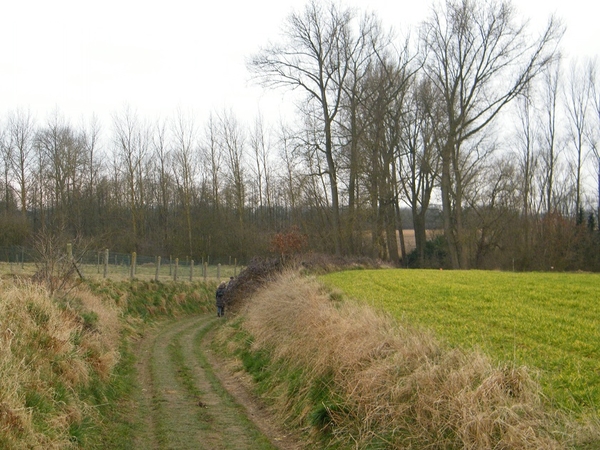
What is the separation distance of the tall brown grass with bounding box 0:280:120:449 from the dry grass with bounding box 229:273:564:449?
333 centimetres

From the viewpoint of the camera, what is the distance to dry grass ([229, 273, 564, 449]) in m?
5.44

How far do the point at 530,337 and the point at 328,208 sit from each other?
37706 mm

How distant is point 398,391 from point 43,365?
5.31 meters

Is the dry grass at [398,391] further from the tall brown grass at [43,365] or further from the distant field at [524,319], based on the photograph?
the tall brown grass at [43,365]

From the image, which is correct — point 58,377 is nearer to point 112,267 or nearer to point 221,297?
point 221,297

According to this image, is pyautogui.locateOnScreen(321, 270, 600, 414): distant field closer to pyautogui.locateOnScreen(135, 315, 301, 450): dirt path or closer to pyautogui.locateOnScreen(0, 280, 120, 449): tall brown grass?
pyautogui.locateOnScreen(135, 315, 301, 450): dirt path

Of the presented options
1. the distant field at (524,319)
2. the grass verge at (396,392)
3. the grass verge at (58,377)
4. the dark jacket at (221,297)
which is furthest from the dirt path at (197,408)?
the dark jacket at (221,297)

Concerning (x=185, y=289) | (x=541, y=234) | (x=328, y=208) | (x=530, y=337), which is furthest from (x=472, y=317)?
(x=328, y=208)

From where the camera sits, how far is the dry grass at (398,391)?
5.44 m

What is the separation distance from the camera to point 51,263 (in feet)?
51.5

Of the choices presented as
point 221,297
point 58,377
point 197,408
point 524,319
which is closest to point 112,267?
point 221,297

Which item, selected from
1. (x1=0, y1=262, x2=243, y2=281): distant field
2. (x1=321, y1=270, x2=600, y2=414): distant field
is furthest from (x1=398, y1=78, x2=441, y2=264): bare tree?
(x1=321, y1=270, x2=600, y2=414): distant field

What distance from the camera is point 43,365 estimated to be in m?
8.73

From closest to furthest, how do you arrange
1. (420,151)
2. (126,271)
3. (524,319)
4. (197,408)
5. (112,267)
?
(524,319), (197,408), (112,267), (126,271), (420,151)
